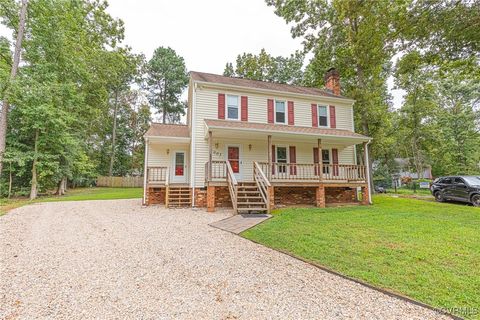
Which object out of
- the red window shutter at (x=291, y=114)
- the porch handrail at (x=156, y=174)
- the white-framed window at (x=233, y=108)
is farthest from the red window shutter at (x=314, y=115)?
the porch handrail at (x=156, y=174)

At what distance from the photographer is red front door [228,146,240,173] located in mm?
12219

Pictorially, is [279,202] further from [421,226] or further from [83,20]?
[83,20]

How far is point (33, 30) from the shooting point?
15.0 metres

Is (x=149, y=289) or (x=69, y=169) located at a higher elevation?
(x=69, y=169)

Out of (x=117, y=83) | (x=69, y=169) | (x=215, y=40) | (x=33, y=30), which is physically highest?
(x=215, y=40)

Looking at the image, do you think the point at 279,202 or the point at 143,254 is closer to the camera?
the point at 143,254

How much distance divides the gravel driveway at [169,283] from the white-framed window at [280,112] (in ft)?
29.4

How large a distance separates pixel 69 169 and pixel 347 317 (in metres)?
21.4

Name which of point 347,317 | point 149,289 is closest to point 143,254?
point 149,289

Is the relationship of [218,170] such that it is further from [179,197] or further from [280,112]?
[280,112]

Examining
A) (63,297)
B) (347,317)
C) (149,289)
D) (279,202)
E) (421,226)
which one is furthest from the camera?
(279,202)

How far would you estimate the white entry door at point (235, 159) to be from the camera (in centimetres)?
1222

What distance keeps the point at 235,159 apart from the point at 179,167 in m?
3.42

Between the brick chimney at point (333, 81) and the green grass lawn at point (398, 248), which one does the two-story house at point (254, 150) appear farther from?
the green grass lawn at point (398, 248)
